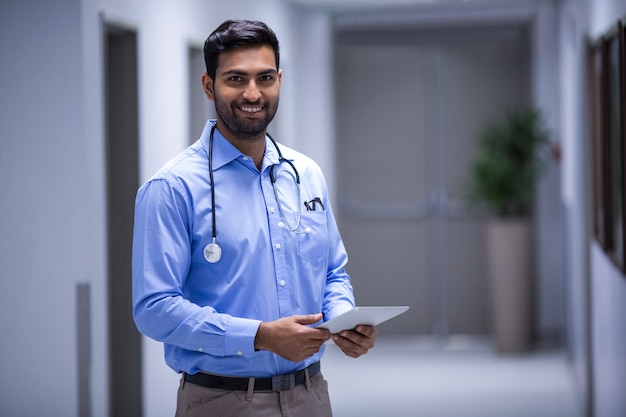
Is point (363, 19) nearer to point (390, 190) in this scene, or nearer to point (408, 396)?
point (390, 190)

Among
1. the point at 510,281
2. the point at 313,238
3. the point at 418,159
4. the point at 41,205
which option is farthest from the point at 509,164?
the point at 313,238

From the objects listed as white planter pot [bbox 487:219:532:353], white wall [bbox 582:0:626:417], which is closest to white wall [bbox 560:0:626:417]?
white wall [bbox 582:0:626:417]

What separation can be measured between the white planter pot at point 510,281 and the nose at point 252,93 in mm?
5449

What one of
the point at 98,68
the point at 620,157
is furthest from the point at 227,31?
the point at 620,157

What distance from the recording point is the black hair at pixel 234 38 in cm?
195

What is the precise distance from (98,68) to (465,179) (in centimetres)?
485

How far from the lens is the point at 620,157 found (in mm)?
3459

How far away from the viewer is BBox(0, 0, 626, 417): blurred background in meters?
3.35

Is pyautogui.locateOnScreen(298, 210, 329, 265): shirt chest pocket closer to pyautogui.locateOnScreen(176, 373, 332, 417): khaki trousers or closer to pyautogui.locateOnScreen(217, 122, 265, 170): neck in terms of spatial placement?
pyautogui.locateOnScreen(217, 122, 265, 170): neck

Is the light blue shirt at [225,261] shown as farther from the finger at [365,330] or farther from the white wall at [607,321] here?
the white wall at [607,321]

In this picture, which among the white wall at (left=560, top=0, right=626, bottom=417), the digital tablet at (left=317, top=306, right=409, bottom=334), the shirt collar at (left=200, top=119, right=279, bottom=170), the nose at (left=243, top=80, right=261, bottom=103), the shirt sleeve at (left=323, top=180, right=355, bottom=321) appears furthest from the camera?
the white wall at (left=560, top=0, right=626, bottom=417)

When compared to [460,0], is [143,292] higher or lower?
lower

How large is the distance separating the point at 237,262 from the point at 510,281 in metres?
5.51

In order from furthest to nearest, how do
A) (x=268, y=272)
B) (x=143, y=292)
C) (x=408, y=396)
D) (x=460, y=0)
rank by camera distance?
(x=460, y=0) < (x=408, y=396) < (x=268, y=272) < (x=143, y=292)
